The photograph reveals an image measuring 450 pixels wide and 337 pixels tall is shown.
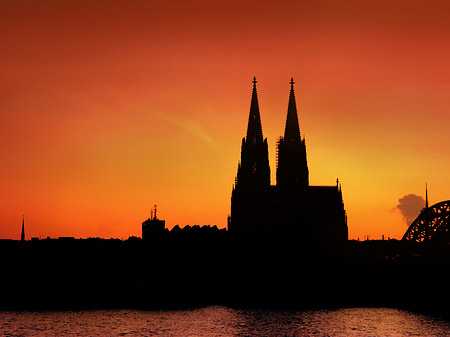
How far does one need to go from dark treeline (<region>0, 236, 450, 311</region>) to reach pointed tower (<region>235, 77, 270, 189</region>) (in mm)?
14905

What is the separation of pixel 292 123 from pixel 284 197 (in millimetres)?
13960

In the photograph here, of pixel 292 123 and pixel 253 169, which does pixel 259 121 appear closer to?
pixel 292 123

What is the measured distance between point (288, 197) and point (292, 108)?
55.7 ft

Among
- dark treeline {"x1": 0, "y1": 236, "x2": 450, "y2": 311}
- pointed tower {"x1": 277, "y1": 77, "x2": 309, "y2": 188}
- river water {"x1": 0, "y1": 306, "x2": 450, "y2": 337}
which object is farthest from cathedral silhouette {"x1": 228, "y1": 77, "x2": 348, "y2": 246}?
river water {"x1": 0, "y1": 306, "x2": 450, "y2": 337}

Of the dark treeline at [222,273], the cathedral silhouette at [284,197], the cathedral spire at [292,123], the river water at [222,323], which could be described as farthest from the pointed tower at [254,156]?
the river water at [222,323]

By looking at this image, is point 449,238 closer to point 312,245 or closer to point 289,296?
point 312,245

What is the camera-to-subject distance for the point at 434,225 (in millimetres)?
138250

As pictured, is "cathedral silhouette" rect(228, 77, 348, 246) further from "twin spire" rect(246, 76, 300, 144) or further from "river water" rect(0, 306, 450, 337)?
"river water" rect(0, 306, 450, 337)

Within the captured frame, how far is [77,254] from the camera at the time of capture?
149 m

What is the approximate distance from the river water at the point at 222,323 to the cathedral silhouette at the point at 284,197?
37.0 metres

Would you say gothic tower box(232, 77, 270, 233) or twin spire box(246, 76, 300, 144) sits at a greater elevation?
twin spire box(246, 76, 300, 144)

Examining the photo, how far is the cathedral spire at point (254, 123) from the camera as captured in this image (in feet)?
427

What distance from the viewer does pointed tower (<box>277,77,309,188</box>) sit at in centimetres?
13038

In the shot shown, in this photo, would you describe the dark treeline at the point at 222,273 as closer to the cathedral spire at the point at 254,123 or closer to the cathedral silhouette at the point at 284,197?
the cathedral silhouette at the point at 284,197
